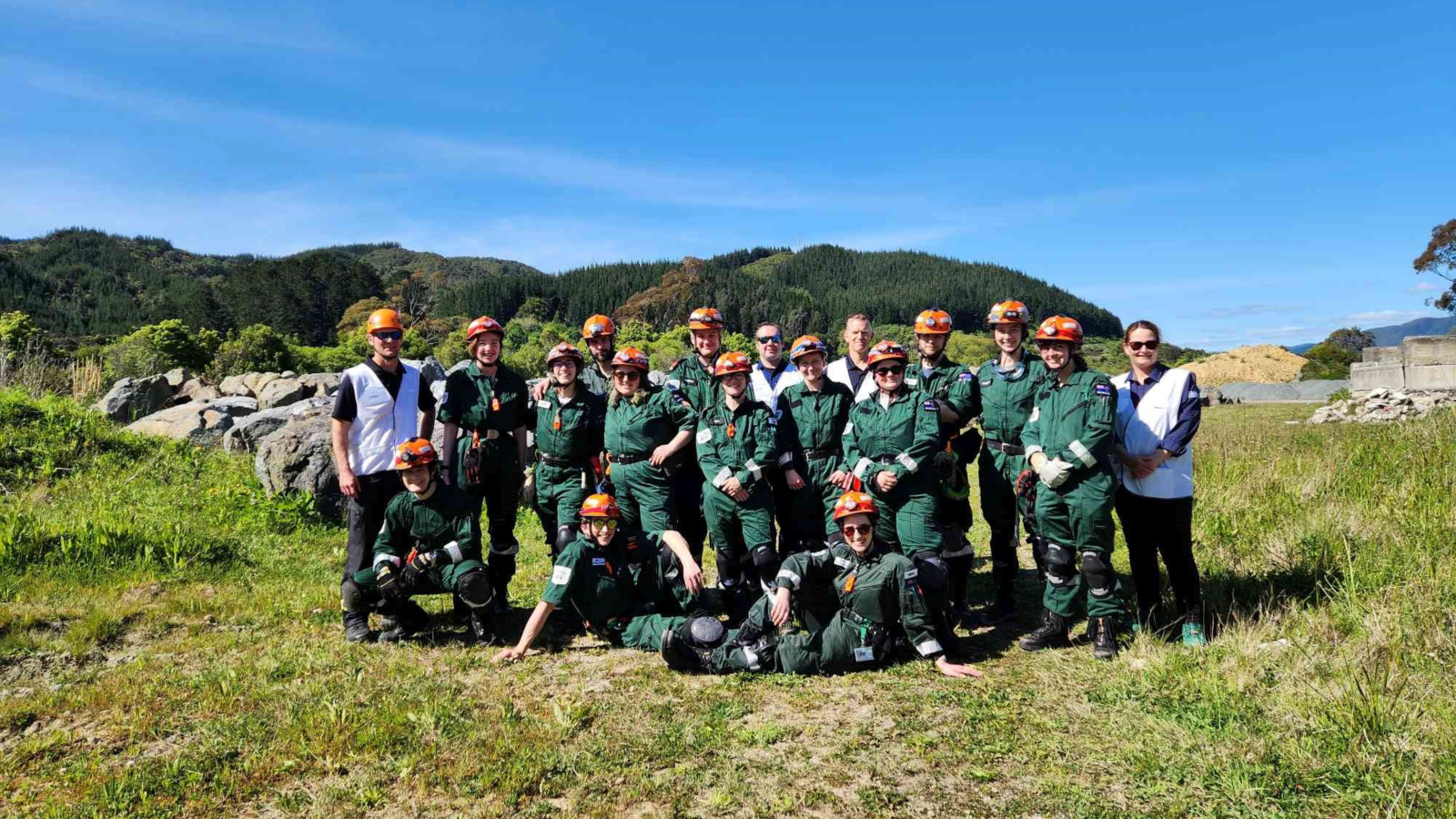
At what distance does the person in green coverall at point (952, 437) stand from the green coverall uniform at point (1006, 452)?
0.49ft

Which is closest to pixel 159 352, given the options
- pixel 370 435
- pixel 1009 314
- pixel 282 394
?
pixel 282 394

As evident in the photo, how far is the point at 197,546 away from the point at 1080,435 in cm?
838

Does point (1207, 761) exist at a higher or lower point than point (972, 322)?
lower

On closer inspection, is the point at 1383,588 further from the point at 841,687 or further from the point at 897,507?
the point at 841,687

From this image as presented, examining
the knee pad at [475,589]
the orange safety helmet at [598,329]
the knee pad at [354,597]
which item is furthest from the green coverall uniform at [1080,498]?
the knee pad at [354,597]

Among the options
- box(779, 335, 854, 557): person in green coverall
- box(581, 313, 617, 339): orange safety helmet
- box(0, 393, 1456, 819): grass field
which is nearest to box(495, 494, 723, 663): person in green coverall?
box(0, 393, 1456, 819): grass field

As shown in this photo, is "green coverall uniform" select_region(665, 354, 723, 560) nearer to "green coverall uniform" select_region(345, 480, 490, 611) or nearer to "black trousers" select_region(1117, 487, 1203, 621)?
"green coverall uniform" select_region(345, 480, 490, 611)

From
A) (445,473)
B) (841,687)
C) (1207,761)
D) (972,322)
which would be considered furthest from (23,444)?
(972,322)

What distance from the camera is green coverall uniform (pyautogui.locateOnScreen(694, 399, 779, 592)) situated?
608 centimetres

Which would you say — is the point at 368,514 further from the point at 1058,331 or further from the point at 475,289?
the point at 475,289

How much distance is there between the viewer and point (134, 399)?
15.0 m

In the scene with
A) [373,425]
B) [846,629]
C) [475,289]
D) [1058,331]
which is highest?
[475,289]

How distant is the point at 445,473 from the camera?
6.55m

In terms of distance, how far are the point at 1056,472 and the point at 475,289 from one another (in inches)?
3875
